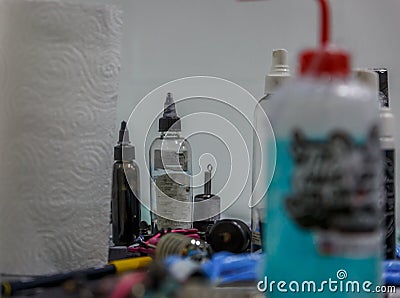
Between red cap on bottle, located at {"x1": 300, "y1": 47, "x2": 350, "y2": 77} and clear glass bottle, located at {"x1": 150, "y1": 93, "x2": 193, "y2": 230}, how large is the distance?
439 mm

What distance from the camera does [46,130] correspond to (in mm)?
583

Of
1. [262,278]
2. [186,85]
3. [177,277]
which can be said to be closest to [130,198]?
[186,85]

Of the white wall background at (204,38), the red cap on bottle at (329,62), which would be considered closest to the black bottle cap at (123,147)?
the white wall background at (204,38)

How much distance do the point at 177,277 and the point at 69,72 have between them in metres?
0.31

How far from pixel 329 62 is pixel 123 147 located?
19.7 inches

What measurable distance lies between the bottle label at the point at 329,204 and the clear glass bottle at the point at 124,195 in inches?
16.8

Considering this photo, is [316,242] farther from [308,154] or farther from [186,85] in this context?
[186,85]

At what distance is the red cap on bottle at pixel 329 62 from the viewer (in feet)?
1.30

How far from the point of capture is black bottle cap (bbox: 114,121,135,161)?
2.79 feet

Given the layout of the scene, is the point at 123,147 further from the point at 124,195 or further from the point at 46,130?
the point at 46,130

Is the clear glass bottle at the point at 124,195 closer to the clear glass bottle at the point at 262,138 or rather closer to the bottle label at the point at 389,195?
the clear glass bottle at the point at 262,138

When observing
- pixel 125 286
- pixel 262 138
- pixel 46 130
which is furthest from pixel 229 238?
pixel 125 286

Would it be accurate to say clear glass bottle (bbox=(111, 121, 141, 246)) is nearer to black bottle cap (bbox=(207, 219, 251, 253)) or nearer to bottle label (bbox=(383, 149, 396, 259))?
black bottle cap (bbox=(207, 219, 251, 253))

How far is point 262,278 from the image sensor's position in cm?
47
